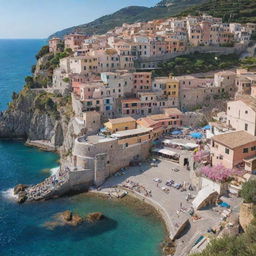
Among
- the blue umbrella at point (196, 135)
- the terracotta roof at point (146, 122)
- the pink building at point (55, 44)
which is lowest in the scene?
the blue umbrella at point (196, 135)

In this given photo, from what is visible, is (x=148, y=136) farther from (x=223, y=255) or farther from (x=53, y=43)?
(x=53, y=43)

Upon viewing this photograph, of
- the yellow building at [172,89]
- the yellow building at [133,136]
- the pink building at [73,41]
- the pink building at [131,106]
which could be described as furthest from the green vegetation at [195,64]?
the pink building at [73,41]

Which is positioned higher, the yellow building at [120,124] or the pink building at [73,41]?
the pink building at [73,41]

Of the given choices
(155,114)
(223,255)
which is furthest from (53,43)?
(223,255)

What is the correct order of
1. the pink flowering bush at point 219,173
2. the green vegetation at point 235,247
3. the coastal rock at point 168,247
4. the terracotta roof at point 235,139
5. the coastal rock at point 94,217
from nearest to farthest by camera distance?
the green vegetation at point 235,247 → the coastal rock at point 168,247 → the coastal rock at point 94,217 → the pink flowering bush at point 219,173 → the terracotta roof at point 235,139

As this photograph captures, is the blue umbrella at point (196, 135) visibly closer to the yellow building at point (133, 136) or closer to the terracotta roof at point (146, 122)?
the terracotta roof at point (146, 122)

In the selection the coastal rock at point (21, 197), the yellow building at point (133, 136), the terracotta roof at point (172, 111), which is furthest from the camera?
the terracotta roof at point (172, 111)

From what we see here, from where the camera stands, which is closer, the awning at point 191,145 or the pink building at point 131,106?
the awning at point 191,145
